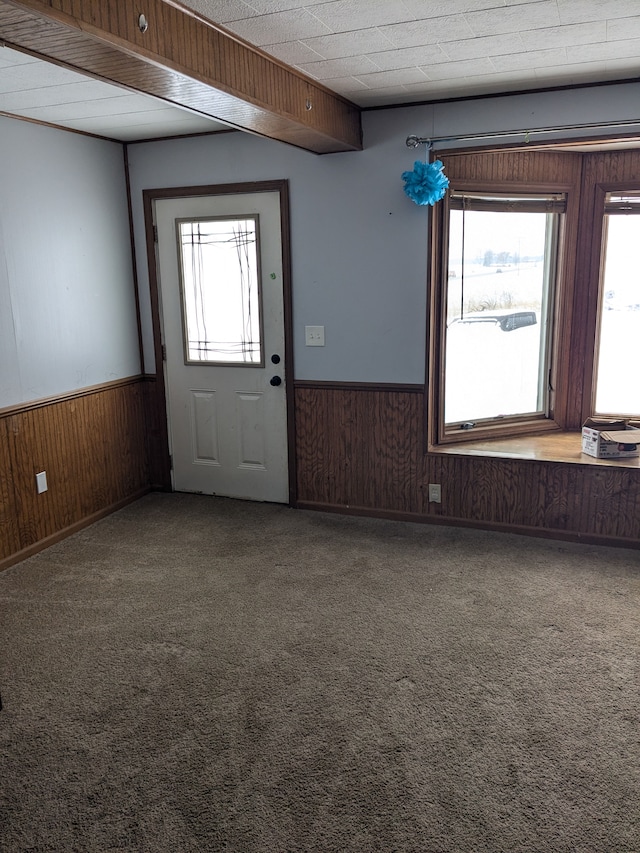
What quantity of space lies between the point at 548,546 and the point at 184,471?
2436mm

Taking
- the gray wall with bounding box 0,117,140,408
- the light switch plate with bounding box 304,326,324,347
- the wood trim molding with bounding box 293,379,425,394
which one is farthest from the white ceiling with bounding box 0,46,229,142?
the wood trim molding with bounding box 293,379,425,394

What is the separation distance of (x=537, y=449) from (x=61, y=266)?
298cm

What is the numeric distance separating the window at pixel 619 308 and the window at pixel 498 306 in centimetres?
31

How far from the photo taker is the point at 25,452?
3775 millimetres

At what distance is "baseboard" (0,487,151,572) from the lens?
3.71 m

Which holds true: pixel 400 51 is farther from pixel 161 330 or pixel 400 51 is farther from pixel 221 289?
pixel 161 330

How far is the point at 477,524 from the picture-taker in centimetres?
405

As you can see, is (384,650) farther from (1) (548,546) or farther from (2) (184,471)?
(2) (184,471)

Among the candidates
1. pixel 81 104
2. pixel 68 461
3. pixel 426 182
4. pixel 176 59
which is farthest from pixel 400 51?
pixel 68 461

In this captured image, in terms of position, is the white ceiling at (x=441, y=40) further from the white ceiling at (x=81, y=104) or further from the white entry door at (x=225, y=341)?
the white entry door at (x=225, y=341)

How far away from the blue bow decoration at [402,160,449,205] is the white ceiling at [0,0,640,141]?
0.36 metres

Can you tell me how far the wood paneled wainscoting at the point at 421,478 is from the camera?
376 cm

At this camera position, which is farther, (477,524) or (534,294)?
(534,294)

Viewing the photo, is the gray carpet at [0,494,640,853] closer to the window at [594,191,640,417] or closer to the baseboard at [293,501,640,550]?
the baseboard at [293,501,640,550]
